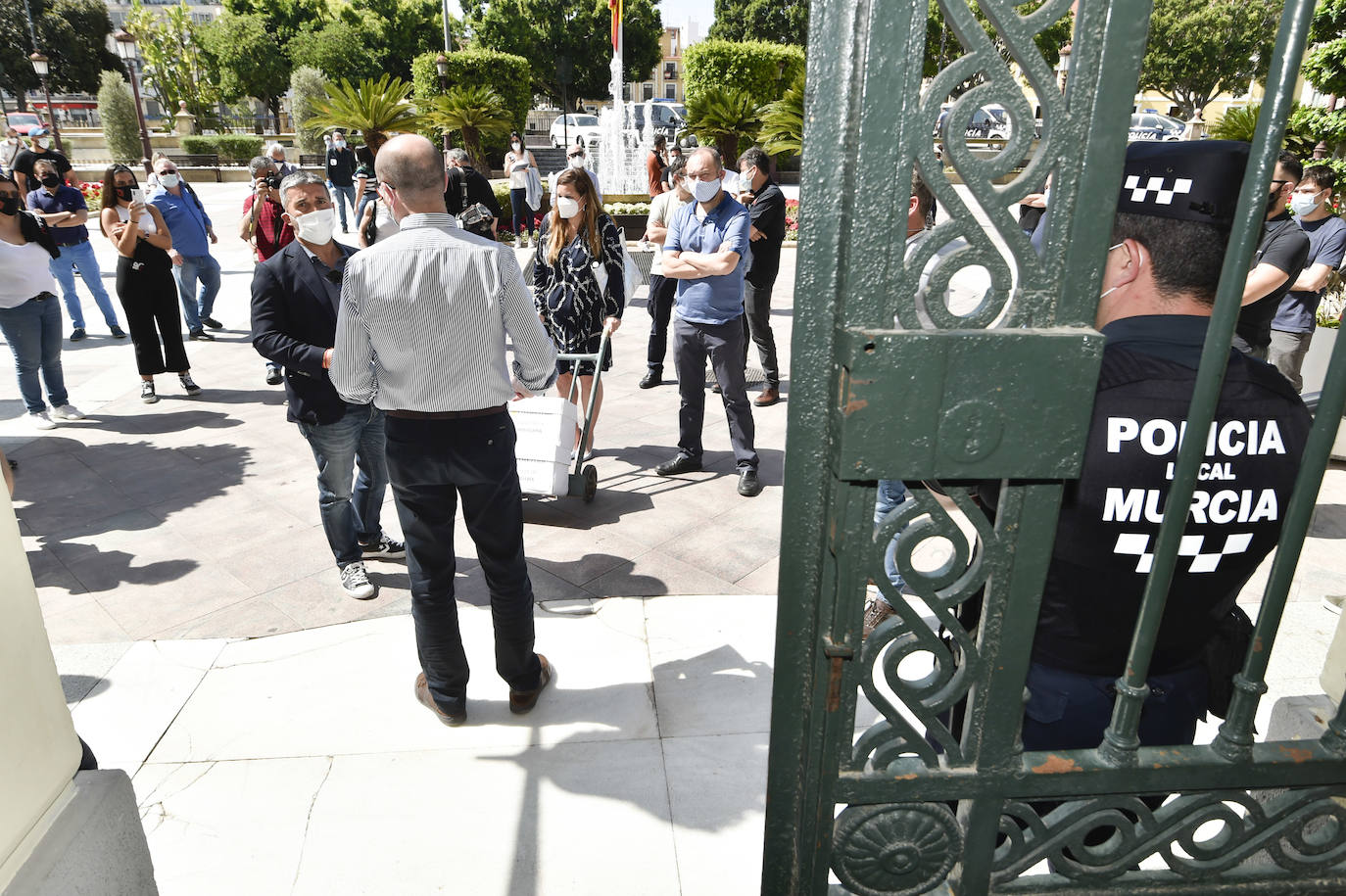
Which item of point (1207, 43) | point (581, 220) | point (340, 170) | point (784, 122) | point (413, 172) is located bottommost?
point (340, 170)

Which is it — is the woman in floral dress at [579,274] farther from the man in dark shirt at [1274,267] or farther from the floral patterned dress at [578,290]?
the man in dark shirt at [1274,267]

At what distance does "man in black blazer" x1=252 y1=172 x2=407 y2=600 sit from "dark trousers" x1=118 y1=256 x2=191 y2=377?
3.93 meters

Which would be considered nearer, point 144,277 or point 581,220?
point 581,220

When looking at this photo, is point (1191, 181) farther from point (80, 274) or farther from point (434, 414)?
point (80, 274)

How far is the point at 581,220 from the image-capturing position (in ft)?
Answer: 17.6

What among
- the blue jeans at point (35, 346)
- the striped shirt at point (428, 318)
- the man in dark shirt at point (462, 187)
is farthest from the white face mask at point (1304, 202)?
the blue jeans at point (35, 346)

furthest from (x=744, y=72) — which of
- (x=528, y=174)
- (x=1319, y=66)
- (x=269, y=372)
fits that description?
(x=269, y=372)

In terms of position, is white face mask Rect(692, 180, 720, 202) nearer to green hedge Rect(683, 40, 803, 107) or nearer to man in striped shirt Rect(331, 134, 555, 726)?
man in striped shirt Rect(331, 134, 555, 726)

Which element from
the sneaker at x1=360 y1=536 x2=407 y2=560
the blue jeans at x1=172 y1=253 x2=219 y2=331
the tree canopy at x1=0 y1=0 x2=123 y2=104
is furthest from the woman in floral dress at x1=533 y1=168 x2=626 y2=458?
the tree canopy at x1=0 y1=0 x2=123 y2=104

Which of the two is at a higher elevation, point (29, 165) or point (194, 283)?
point (29, 165)

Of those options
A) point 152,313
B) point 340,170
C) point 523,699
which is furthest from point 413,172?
point 340,170

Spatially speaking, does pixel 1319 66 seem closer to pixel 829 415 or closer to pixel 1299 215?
pixel 1299 215

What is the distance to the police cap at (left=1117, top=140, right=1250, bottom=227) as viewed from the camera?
1.63 meters

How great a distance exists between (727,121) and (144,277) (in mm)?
16213
